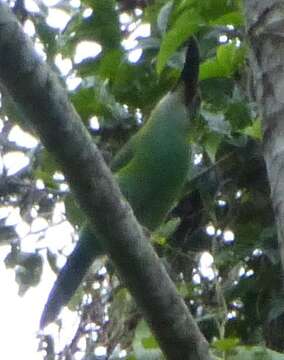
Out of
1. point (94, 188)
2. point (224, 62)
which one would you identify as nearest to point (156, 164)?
point (224, 62)

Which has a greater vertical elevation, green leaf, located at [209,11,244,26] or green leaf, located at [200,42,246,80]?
green leaf, located at [200,42,246,80]

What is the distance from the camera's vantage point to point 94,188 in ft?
4.04

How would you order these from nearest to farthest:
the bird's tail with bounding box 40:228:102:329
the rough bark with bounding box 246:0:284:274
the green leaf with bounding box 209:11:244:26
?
the rough bark with bounding box 246:0:284:274, the green leaf with bounding box 209:11:244:26, the bird's tail with bounding box 40:228:102:329

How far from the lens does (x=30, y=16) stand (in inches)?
95.0

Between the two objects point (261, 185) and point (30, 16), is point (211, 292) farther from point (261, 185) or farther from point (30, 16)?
point (30, 16)

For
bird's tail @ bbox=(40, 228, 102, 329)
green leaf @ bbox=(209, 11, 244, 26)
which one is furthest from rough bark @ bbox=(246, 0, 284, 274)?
bird's tail @ bbox=(40, 228, 102, 329)

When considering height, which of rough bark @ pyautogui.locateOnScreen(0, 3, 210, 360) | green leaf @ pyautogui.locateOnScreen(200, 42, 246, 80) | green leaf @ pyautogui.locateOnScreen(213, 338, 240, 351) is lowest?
green leaf @ pyautogui.locateOnScreen(213, 338, 240, 351)

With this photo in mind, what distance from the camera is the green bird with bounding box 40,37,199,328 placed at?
2.04 meters

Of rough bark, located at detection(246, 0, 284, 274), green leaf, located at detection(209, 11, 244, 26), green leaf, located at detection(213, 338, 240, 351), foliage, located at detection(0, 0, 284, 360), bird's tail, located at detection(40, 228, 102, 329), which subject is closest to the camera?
rough bark, located at detection(246, 0, 284, 274)

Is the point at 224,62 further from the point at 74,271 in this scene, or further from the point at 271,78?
the point at 271,78

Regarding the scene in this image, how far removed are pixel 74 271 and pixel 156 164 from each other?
11.5 inches

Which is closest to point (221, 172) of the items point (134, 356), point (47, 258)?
point (47, 258)

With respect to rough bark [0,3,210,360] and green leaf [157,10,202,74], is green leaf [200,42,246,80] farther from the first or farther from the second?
rough bark [0,3,210,360]

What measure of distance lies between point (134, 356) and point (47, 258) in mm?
871
